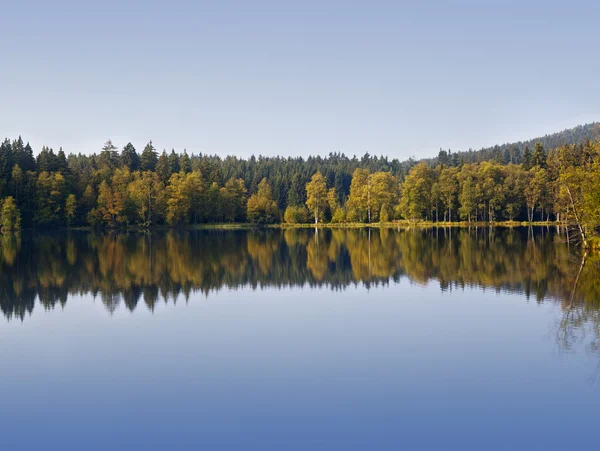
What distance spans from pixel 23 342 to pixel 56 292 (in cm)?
1011

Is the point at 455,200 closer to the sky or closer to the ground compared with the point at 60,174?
closer to the ground

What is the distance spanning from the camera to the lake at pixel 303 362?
35.3 ft

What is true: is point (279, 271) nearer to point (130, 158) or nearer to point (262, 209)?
point (262, 209)

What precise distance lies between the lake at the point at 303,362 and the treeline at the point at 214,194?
213ft

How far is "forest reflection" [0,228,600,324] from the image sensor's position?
25406 mm

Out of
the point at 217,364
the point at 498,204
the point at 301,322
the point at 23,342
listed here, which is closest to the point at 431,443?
the point at 217,364

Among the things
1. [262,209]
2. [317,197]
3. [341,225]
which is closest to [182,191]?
[262,209]

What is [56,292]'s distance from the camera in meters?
26.8

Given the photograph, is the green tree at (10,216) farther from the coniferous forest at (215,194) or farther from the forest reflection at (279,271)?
the forest reflection at (279,271)

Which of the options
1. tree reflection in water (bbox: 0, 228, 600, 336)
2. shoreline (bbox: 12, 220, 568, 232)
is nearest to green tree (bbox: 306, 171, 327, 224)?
shoreline (bbox: 12, 220, 568, 232)

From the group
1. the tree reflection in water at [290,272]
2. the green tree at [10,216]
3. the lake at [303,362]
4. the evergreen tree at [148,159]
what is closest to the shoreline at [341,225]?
the green tree at [10,216]

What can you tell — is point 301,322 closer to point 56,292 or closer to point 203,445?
point 203,445

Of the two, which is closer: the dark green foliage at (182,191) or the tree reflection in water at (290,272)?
the tree reflection in water at (290,272)

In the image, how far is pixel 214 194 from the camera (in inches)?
4080
